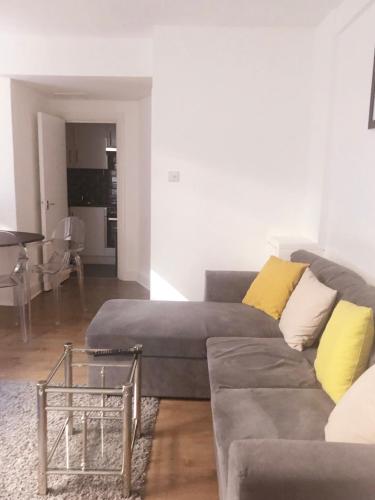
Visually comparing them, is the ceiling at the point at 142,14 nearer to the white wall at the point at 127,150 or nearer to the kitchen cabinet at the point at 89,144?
the white wall at the point at 127,150

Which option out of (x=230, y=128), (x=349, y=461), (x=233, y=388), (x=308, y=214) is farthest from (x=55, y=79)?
(x=349, y=461)

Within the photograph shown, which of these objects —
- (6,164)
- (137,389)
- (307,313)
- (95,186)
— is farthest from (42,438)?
(95,186)

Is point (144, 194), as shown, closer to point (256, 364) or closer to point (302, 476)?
point (256, 364)

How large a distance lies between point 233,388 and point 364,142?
5.56ft

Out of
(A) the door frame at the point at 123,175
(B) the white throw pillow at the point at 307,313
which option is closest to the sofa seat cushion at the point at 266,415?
(B) the white throw pillow at the point at 307,313

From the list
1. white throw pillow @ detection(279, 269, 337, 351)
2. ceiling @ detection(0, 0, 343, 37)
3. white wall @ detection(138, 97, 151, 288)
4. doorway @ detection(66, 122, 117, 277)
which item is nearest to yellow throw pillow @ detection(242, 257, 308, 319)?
white throw pillow @ detection(279, 269, 337, 351)

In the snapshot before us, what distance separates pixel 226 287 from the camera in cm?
327

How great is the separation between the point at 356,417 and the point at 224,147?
8.79 feet

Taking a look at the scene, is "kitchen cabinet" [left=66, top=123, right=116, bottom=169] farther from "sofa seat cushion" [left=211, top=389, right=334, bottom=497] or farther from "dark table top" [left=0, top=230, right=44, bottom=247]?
"sofa seat cushion" [left=211, top=389, right=334, bottom=497]

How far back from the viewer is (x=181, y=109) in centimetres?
363

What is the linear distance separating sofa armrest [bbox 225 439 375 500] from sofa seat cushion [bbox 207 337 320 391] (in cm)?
75

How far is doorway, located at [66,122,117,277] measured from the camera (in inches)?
255

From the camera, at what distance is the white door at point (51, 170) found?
4625 millimetres

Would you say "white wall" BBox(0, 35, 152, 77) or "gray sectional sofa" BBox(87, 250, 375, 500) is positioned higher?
"white wall" BBox(0, 35, 152, 77)
